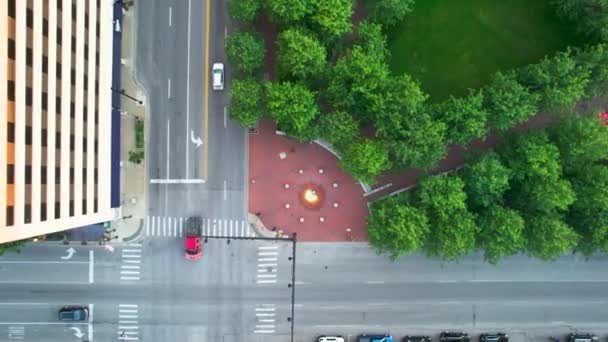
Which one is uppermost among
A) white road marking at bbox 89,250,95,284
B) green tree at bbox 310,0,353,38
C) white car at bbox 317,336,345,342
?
green tree at bbox 310,0,353,38

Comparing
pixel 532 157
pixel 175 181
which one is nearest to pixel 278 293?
pixel 175 181

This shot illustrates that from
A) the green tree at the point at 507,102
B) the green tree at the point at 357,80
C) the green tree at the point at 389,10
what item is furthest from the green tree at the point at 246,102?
the green tree at the point at 507,102

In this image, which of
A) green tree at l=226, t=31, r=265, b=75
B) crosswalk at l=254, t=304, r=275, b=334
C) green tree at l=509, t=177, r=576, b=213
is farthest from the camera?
crosswalk at l=254, t=304, r=275, b=334

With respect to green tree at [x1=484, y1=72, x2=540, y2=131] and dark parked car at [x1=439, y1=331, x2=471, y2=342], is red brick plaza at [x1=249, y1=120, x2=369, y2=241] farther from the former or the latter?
green tree at [x1=484, y1=72, x2=540, y2=131]

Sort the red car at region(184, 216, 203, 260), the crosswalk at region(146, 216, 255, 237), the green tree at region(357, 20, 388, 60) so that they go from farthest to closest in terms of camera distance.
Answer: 1. the crosswalk at region(146, 216, 255, 237)
2. the red car at region(184, 216, 203, 260)
3. the green tree at region(357, 20, 388, 60)

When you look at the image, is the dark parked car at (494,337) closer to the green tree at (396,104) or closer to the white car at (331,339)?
the white car at (331,339)

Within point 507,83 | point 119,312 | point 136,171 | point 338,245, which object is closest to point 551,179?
point 507,83

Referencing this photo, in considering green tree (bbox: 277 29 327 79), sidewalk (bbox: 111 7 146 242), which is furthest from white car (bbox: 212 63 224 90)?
sidewalk (bbox: 111 7 146 242)
